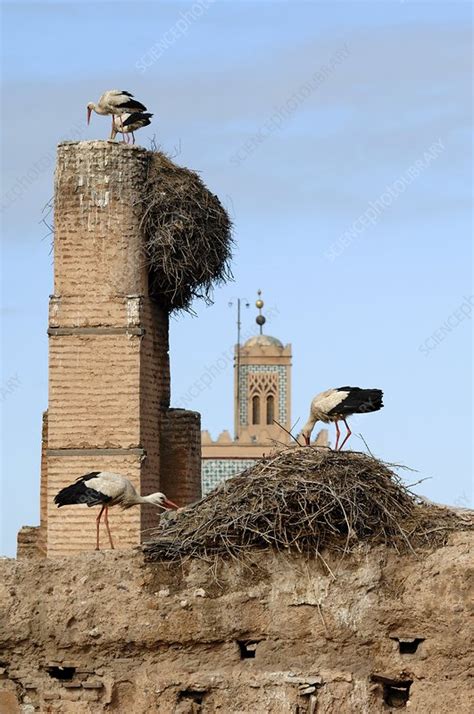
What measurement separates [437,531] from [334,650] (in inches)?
36.2

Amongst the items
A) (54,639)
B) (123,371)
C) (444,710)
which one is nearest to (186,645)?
(54,639)

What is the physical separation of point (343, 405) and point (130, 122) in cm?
491

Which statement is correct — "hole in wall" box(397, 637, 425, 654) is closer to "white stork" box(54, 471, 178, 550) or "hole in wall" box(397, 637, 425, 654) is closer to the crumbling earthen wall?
the crumbling earthen wall

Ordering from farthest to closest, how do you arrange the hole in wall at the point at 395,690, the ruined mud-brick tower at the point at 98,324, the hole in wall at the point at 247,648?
the ruined mud-brick tower at the point at 98,324 → the hole in wall at the point at 247,648 → the hole in wall at the point at 395,690

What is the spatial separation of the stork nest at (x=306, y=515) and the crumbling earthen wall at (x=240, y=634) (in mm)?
101

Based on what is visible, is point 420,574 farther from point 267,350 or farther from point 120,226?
point 267,350

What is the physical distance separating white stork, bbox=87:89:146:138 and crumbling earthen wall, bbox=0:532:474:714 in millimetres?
7690

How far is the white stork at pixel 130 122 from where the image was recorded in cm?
1748

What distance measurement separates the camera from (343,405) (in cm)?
1366

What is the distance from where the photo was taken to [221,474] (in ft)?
161

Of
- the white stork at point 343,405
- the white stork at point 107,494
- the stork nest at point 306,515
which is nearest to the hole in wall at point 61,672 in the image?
the stork nest at point 306,515

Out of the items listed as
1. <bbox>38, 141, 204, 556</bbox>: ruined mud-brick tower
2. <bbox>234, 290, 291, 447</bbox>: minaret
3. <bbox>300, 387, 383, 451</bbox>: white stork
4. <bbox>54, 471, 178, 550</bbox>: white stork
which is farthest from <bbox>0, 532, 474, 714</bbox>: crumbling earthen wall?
<bbox>234, 290, 291, 447</bbox>: minaret

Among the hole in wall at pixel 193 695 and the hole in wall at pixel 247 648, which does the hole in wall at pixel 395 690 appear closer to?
the hole in wall at pixel 247 648

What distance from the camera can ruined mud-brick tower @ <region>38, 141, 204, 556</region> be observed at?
55.5ft
